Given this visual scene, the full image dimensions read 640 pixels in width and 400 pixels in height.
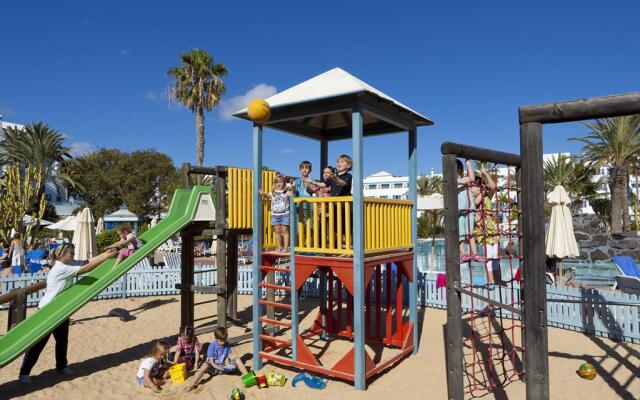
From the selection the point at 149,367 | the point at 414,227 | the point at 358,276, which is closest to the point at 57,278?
the point at 149,367

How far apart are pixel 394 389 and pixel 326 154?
16.0 ft

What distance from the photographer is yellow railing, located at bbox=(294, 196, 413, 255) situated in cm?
638

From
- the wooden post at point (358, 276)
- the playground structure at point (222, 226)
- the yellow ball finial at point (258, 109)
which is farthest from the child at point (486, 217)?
the playground structure at point (222, 226)

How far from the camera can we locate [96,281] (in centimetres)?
669

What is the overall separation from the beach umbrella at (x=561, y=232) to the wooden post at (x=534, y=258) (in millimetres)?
9366

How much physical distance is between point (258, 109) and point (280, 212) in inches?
72.3

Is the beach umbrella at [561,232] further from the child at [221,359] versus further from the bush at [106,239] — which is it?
the bush at [106,239]

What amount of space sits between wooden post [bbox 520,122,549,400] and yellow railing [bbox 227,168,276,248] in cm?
491

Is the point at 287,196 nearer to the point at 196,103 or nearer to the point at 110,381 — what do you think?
the point at 110,381

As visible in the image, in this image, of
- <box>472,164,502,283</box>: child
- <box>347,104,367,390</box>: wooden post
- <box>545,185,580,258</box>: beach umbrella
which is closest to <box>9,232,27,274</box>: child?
<box>347,104,367,390</box>: wooden post

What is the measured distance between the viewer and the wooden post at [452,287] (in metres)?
4.63

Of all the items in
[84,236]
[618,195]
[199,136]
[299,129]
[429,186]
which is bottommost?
[84,236]

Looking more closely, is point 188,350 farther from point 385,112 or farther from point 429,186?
point 429,186

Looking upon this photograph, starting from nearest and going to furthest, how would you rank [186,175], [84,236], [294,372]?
[294,372]
[186,175]
[84,236]
